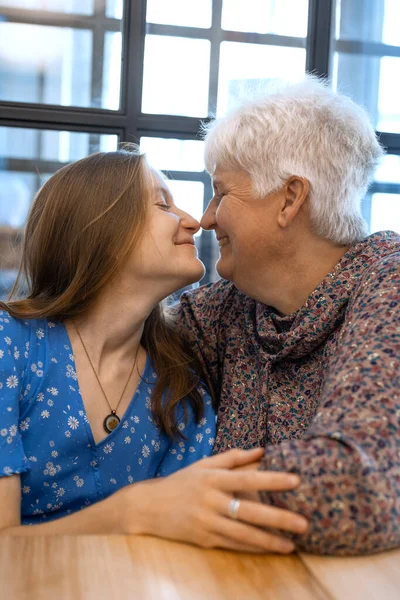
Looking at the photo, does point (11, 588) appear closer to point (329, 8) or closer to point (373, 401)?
point (373, 401)

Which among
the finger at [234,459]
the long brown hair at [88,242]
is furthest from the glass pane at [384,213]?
the finger at [234,459]

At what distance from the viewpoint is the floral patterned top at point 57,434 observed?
1672 millimetres

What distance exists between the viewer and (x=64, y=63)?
3496mm

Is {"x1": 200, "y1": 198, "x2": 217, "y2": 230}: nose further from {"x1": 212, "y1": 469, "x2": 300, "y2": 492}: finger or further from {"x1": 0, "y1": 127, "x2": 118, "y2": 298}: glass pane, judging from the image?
{"x1": 0, "y1": 127, "x2": 118, "y2": 298}: glass pane

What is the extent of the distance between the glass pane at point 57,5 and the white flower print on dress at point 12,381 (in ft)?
7.74

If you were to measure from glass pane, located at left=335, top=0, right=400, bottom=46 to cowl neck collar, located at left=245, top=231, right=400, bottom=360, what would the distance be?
86.7 inches

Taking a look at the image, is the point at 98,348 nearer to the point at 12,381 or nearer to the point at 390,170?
the point at 12,381

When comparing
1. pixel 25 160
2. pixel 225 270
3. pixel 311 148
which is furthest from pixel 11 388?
pixel 25 160

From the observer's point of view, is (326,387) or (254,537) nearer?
(254,537)

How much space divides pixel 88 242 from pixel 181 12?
2135mm

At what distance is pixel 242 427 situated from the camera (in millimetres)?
1853

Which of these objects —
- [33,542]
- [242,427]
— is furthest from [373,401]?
[242,427]

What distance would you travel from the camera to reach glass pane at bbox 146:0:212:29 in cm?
353

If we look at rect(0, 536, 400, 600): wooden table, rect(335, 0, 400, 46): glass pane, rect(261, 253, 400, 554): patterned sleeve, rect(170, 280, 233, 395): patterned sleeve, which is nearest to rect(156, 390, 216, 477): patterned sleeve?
rect(170, 280, 233, 395): patterned sleeve
